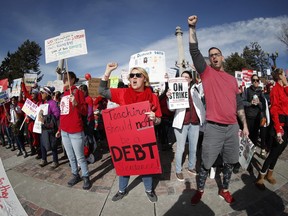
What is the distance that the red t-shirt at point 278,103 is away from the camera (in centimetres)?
334

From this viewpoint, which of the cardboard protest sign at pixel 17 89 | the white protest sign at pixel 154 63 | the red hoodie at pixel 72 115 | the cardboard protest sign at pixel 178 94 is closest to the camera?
the red hoodie at pixel 72 115

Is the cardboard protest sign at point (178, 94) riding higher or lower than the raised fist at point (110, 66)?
lower

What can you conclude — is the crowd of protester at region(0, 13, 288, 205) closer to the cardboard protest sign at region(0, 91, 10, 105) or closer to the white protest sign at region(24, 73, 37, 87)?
the cardboard protest sign at region(0, 91, 10, 105)

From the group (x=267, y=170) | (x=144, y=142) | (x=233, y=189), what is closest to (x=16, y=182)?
(x=144, y=142)

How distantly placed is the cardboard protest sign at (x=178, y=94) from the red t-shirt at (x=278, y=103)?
153 centimetres

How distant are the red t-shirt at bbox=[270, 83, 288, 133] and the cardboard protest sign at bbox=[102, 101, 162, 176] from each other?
2.22 metres

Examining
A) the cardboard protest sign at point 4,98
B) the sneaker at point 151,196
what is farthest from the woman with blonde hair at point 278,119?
the cardboard protest sign at point 4,98

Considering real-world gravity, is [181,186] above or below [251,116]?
below

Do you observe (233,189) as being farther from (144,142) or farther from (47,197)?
(47,197)

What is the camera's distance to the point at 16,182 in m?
4.33

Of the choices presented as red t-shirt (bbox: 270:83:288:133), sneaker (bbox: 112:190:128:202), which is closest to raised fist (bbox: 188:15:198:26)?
red t-shirt (bbox: 270:83:288:133)

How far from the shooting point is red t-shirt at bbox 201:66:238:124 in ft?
8.91

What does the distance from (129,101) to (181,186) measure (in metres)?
1.96

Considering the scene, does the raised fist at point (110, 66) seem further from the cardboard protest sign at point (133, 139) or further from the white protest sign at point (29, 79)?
the white protest sign at point (29, 79)
